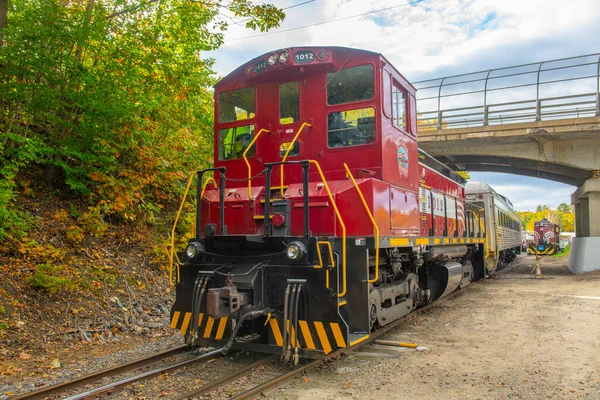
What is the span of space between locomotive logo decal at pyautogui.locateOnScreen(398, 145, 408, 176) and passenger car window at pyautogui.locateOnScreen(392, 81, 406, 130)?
0.34 m

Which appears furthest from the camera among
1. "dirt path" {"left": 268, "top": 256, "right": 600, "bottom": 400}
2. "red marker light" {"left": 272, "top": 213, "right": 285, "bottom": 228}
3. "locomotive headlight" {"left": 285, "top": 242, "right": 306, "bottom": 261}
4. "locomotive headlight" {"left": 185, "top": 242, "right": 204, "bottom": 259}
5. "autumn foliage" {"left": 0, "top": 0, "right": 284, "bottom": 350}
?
"autumn foliage" {"left": 0, "top": 0, "right": 284, "bottom": 350}

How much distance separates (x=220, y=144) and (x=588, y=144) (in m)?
16.8

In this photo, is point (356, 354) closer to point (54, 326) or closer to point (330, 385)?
point (330, 385)

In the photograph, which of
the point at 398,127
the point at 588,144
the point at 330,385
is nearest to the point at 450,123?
the point at 588,144

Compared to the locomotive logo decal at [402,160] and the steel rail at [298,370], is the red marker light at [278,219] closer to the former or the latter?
the steel rail at [298,370]

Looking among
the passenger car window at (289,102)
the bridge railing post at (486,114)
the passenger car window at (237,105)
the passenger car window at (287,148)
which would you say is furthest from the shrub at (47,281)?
the bridge railing post at (486,114)

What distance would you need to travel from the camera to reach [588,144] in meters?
17.8

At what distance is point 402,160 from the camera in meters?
6.64

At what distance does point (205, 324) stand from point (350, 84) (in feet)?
12.1

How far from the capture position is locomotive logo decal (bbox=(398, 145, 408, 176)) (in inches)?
257

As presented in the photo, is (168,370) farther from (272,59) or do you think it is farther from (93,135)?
(93,135)

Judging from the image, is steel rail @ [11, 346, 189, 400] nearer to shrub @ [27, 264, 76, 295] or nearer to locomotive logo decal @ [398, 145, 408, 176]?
shrub @ [27, 264, 76, 295]

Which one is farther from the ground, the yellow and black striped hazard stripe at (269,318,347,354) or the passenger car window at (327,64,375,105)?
the passenger car window at (327,64,375,105)

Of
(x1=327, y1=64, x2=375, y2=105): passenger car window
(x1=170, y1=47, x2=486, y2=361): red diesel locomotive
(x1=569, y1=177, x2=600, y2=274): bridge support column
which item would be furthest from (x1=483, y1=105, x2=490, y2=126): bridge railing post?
(x1=327, y1=64, x2=375, y2=105): passenger car window
